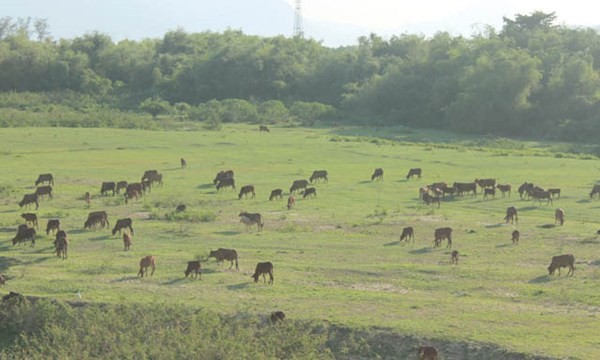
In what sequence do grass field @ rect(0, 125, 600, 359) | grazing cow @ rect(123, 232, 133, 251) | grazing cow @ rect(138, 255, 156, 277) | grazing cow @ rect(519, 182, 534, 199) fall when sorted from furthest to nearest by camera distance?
grazing cow @ rect(519, 182, 534, 199)
grazing cow @ rect(123, 232, 133, 251)
grazing cow @ rect(138, 255, 156, 277)
grass field @ rect(0, 125, 600, 359)

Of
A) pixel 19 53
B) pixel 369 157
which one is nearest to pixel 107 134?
pixel 369 157

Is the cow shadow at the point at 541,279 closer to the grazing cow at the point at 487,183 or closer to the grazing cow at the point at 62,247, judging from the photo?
the grazing cow at the point at 62,247

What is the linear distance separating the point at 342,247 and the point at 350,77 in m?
84.8

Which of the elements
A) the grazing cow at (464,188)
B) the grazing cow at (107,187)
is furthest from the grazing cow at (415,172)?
the grazing cow at (107,187)

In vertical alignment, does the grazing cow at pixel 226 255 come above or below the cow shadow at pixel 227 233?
above

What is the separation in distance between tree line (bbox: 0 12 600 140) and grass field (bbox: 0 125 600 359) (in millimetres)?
29939

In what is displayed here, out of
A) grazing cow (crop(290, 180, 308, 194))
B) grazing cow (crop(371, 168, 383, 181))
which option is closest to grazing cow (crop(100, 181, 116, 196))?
grazing cow (crop(290, 180, 308, 194))

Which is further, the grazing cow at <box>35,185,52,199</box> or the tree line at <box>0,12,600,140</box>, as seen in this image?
the tree line at <box>0,12,600,140</box>

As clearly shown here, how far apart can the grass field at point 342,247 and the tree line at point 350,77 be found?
98.2ft

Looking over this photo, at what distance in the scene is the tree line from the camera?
8525 cm

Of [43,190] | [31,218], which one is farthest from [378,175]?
[31,218]

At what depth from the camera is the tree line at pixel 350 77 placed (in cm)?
8525

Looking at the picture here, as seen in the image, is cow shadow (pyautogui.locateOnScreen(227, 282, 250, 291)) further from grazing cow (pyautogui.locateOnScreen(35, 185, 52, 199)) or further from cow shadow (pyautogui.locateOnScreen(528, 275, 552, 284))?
grazing cow (pyautogui.locateOnScreen(35, 185, 52, 199))

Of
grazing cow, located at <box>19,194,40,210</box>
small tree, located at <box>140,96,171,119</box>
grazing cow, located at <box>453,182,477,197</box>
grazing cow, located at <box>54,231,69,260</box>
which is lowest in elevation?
grazing cow, located at <box>54,231,69,260</box>
